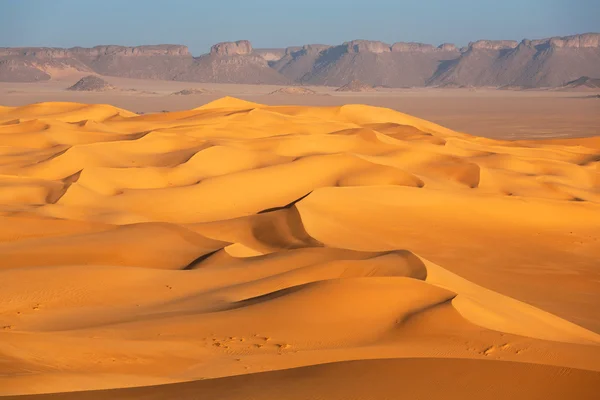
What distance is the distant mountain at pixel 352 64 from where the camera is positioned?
544ft

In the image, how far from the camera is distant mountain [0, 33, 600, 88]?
166 metres

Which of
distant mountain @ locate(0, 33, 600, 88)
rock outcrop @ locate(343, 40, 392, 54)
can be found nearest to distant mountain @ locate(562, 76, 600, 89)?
distant mountain @ locate(0, 33, 600, 88)

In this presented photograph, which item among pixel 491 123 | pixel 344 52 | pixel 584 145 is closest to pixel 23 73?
pixel 344 52

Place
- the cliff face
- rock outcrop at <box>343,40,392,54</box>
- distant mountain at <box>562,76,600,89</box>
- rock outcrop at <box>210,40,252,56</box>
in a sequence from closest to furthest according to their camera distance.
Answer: distant mountain at <box>562,76,600,89</box>
the cliff face
rock outcrop at <box>210,40,252,56</box>
rock outcrop at <box>343,40,392,54</box>

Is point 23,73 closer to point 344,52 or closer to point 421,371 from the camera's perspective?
point 344,52

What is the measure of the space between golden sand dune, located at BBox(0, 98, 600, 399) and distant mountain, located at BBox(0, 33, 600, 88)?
141 metres

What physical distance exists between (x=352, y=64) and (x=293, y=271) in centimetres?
18297

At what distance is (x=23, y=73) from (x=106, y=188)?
453 ft

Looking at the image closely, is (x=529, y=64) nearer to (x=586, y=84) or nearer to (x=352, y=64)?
(x=352, y=64)

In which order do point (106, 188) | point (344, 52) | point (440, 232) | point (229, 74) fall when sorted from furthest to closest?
point (344, 52), point (229, 74), point (106, 188), point (440, 232)

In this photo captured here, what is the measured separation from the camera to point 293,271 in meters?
6.86

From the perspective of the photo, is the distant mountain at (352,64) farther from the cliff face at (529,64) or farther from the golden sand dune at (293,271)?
the golden sand dune at (293,271)

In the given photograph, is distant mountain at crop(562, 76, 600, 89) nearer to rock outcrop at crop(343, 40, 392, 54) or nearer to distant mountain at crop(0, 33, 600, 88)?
distant mountain at crop(0, 33, 600, 88)

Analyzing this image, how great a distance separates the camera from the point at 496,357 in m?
4.71
